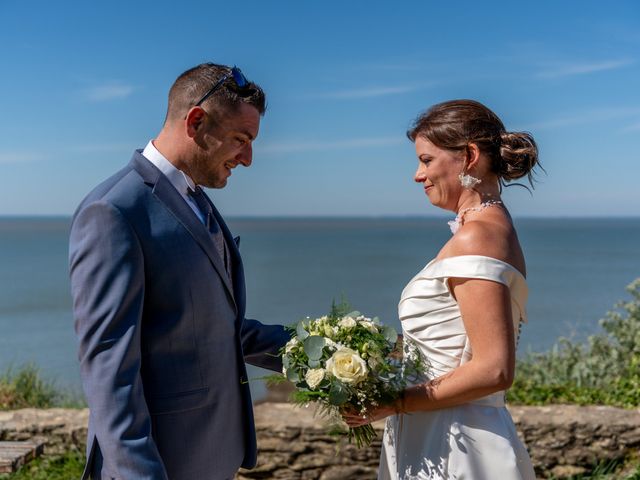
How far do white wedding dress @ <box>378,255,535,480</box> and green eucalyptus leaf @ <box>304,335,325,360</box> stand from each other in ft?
1.32

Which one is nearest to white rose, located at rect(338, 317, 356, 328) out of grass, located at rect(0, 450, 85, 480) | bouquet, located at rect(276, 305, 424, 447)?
bouquet, located at rect(276, 305, 424, 447)

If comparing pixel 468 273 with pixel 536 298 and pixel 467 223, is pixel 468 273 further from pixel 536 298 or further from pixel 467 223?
pixel 536 298

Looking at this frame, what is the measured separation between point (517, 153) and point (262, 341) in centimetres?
137

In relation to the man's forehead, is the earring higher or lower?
lower

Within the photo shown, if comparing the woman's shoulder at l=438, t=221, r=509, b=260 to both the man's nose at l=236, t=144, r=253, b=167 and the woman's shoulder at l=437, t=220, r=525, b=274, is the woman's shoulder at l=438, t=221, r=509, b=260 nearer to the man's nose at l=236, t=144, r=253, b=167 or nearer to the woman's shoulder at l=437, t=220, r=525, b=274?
the woman's shoulder at l=437, t=220, r=525, b=274

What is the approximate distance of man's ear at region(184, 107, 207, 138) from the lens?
281 cm

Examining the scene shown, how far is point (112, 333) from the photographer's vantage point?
2.45m

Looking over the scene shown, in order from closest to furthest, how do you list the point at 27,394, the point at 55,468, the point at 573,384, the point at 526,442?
1. the point at 526,442
2. the point at 55,468
3. the point at 573,384
4. the point at 27,394

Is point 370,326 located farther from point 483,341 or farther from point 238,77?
point 238,77

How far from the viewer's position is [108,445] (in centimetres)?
248

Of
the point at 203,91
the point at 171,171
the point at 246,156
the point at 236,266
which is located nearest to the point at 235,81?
the point at 203,91

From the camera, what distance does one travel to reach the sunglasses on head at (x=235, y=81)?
9.27 feet

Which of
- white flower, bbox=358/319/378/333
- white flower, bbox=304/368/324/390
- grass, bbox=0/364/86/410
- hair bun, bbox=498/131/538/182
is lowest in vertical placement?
grass, bbox=0/364/86/410

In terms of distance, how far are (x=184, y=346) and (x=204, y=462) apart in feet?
1.53
